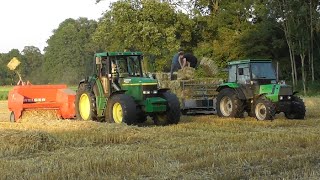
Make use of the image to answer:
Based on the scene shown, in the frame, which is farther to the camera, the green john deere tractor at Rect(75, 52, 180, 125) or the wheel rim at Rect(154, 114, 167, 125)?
the wheel rim at Rect(154, 114, 167, 125)

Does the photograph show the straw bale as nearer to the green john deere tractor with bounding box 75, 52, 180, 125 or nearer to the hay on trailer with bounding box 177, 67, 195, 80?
the hay on trailer with bounding box 177, 67, 195, 80

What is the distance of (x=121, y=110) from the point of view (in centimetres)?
1312

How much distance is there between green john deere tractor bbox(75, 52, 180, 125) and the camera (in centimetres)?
1305

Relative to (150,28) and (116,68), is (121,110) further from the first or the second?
(150,28)

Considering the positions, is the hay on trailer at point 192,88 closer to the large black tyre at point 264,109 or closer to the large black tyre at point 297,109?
the large black tyre at point 264,109

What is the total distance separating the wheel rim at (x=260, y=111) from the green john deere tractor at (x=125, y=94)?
2.57 m

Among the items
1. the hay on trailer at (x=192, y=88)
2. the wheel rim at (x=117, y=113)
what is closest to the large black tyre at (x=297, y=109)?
the hay on trailer at (x=192, y=88)

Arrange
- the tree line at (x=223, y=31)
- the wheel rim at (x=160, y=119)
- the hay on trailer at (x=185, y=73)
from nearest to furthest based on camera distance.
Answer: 1. the wheel rim at (x=160, y=119)
2. the hay on trailer at (x=185, y=73)
3. the tree line at (x=223, y=31)

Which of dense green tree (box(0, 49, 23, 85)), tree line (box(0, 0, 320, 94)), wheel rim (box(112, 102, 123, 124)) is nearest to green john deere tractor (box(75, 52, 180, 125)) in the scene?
wheel rim (box(112, 102, 123, 124))

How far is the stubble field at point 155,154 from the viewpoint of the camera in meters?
6.44

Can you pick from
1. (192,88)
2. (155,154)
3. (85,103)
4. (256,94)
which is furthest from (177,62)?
(155,154)

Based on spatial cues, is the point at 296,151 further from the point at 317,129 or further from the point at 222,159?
the point at 317,129

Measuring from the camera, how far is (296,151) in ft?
26.3

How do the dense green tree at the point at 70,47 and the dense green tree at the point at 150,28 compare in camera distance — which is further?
the dense green tree at the point at 70,47
